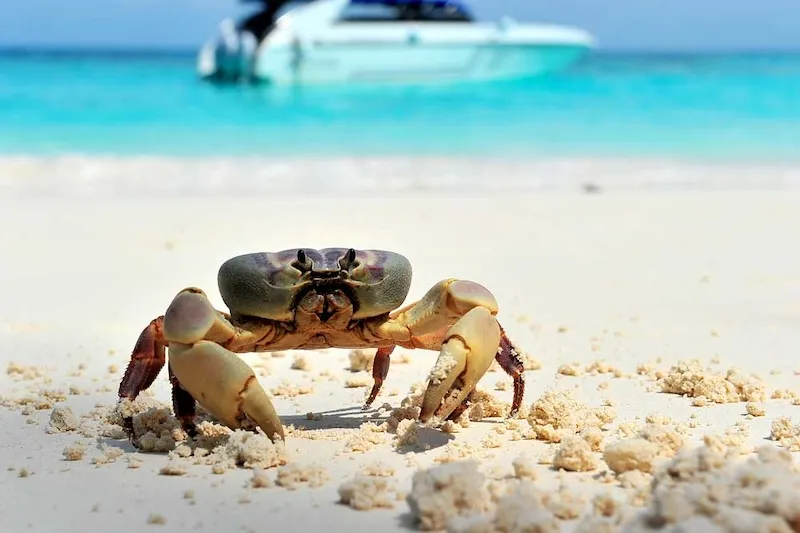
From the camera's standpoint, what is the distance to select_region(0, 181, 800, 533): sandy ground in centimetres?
299

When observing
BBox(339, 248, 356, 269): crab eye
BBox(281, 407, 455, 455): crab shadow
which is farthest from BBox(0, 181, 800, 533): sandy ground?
BBox(339, 248, 356, 269): crab eye

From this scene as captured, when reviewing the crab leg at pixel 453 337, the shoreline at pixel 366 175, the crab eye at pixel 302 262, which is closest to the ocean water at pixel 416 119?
the shoreline at pixel 366 175

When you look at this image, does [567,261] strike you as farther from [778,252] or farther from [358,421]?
[358,421]

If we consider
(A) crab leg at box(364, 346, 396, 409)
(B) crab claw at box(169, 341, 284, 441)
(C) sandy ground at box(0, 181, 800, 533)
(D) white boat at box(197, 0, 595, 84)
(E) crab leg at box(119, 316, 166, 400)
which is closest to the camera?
(C) sandy ground at box(0, 181, 800, 533)

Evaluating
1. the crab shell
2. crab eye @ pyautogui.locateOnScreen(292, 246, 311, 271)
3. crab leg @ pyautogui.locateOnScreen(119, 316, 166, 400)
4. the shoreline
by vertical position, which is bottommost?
the shoreline

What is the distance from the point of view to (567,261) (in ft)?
24.3

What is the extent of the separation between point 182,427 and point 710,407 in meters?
1.93

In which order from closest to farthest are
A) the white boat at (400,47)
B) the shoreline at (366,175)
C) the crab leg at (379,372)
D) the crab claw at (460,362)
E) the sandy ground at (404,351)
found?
the sandy ground at (404,351), the crab claw at (460,362), the crab leg at (379,372), the shoreline at (366,175), the white boat at (400,47)

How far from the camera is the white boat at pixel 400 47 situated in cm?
2967

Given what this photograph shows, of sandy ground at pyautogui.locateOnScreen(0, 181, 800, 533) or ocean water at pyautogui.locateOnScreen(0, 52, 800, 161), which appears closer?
sandy ground at pyautogui.locateOnScreen(0, 181, 800, 533)

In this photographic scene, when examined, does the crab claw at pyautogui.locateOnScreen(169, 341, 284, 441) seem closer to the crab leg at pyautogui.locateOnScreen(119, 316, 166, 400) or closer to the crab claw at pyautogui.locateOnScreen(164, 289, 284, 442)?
the crab claw at pyautogui.locateOnScreen(164, 289, 284, 442)

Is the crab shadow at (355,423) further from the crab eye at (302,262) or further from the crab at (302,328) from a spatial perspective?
the crab eye at (302,262)

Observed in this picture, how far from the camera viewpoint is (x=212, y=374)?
3.21 meters

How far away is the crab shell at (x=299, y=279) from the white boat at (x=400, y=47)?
2661 centimetres
